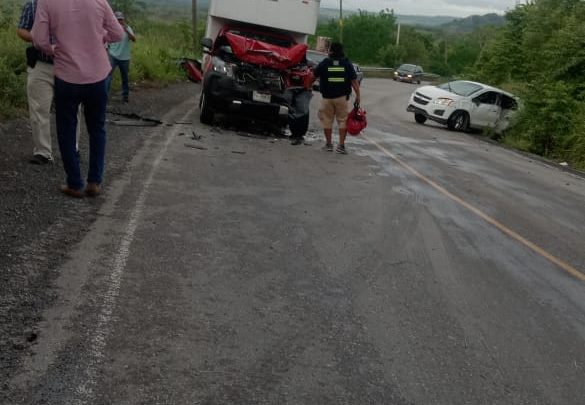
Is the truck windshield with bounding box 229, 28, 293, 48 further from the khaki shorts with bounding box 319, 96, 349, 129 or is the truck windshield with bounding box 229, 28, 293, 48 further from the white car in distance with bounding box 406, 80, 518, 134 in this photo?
the white car in distance with bounding box 406, 80, 518, 134

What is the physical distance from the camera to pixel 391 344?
4.26m

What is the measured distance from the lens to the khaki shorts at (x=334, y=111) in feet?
41.7

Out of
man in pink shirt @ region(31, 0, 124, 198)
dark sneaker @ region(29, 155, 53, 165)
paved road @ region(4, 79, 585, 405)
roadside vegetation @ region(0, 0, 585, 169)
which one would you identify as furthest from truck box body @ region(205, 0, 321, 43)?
man in pink shirt @ region(31, 0, 124, 198)

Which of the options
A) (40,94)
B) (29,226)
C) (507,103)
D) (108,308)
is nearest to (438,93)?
(507,103)

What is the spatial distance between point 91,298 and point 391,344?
188cm

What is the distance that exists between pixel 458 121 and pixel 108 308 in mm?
19484

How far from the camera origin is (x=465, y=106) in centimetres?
2227

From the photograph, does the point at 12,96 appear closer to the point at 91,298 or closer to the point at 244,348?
the point at 91,298

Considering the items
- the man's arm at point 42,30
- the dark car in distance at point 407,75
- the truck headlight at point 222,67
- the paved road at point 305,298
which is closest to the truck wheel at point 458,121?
the truck headlight at point 222,67

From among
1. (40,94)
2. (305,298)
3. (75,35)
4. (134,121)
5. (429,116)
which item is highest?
(75,35)

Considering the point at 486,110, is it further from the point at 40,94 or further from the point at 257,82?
the point at 40,94

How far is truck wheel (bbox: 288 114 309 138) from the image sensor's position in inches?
517

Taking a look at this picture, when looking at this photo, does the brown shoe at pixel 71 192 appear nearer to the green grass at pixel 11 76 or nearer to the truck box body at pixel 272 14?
the green grass at pixel 11 76

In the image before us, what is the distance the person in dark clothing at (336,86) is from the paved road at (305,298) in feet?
11.1
